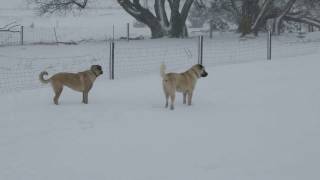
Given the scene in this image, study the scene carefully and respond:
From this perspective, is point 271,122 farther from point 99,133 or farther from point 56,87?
point 56,87

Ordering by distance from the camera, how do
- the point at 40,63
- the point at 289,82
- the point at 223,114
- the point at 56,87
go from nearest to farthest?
the point at 223,114, the point at 56,87, the point at 289,82, the point at 40,63

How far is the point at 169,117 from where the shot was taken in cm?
959

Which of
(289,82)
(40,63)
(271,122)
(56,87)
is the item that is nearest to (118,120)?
(56,87)

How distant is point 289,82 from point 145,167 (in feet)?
24.4

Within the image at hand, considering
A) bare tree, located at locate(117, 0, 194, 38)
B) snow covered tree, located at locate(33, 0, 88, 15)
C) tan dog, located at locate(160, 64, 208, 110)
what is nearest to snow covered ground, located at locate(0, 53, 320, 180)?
tan dog, located at locate(160, 64, 208, 110)

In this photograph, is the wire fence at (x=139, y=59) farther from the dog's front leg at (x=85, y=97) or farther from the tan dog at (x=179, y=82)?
the tan dog at (x=179, y=82)

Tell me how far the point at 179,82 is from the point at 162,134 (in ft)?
7.40

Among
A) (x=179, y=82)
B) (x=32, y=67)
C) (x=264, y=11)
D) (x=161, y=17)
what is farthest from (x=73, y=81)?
(x=161, y=17)

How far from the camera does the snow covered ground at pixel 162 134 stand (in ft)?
21.8

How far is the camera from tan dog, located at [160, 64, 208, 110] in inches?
400

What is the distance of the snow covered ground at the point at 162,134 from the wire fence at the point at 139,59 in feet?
13.6

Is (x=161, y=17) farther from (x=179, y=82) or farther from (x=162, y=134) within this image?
(x=162, y=134)

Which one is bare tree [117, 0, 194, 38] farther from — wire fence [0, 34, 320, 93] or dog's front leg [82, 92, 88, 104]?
dog's front leg [82, 92, 88, 104]

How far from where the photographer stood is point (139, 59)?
21.2m
